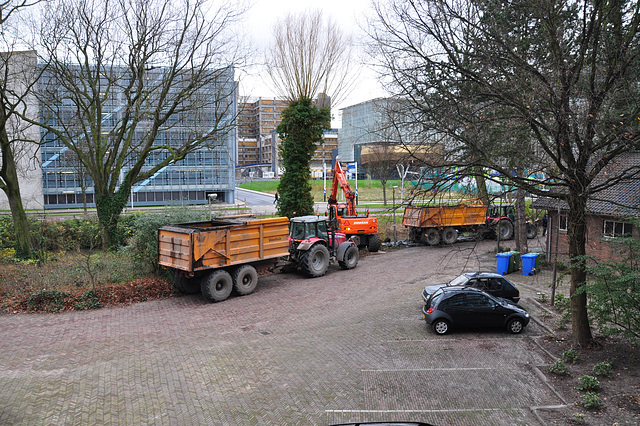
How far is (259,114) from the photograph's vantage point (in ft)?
387

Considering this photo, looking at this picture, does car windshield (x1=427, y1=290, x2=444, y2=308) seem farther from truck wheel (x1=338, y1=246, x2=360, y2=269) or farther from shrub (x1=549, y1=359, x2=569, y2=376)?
truck wheel (x1=338, y1=246, x2=360, y2=269)

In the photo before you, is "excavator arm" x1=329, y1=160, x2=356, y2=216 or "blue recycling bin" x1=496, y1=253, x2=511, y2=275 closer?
"blue recycling bin" x1=496, y1=253, x2=511, y2=275

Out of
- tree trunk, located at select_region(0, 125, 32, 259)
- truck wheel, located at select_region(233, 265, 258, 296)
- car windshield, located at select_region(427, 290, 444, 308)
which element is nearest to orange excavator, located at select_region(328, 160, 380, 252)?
truck wheel, located at select_region(233, 265, 258, 296)

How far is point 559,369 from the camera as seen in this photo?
8.96 metres

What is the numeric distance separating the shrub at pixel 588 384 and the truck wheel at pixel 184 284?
11107mm

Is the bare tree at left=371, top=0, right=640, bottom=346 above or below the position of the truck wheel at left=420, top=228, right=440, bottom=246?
above

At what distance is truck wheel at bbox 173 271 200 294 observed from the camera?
15.0 metres

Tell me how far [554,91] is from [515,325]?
5682 millimetres

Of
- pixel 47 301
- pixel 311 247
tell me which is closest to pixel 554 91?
pixel 311 247

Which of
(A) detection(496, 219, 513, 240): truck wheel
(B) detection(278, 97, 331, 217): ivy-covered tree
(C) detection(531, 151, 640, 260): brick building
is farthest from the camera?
(A) detection(496, 219, 513, 240): truck wheel

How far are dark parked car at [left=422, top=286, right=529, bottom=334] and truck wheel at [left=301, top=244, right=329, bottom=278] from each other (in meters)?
6.84

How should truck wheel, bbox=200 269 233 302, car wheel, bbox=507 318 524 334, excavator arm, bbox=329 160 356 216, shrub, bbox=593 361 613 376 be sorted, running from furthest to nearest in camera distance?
1. excavator arm, bbox=329 160 356 216
2. truck wheel, bbox=200 269 233 302
3. car wheel, bbox=507 318 524 334
4. shrub, bbox=593 361 613 376

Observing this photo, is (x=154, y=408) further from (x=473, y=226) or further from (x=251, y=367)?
(x=473, y=226)

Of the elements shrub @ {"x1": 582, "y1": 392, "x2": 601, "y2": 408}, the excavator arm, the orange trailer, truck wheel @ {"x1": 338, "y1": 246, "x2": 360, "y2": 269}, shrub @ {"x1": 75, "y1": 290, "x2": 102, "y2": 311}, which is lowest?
shrub @ {"x1": 582, "y1": 392, "x2": 601, "y2": 408}
